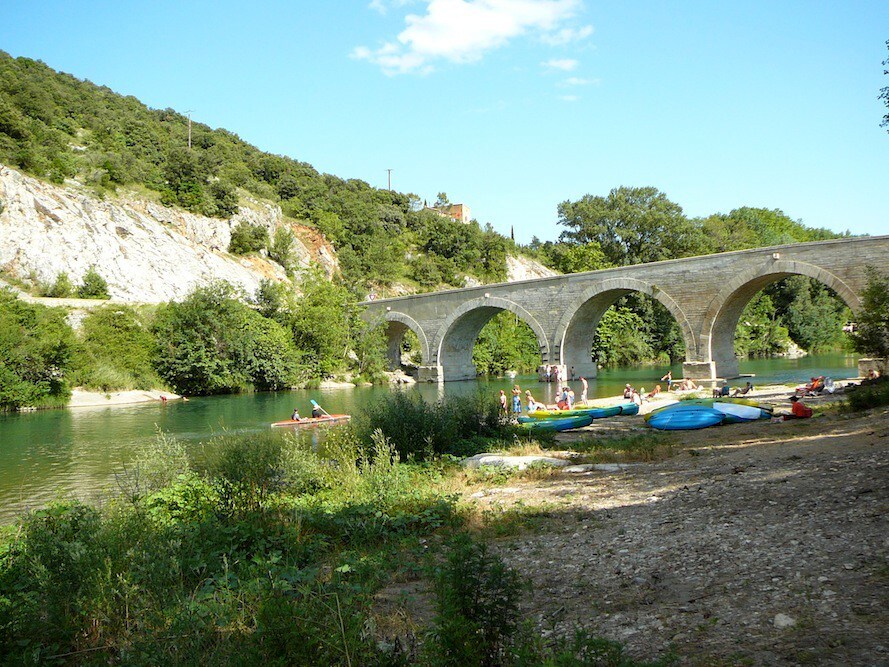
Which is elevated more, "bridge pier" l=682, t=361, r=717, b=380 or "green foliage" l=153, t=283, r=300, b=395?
"green foliage" l=153, t=283, r=300, b=395

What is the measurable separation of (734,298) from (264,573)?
26.5 meters

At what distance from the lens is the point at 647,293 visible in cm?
3059

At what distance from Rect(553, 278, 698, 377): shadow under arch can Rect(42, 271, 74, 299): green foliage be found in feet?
81.1

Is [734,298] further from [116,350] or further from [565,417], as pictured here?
[116,350]

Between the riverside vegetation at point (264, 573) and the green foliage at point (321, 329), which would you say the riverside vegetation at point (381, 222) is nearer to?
the green foliage at point (321, 329)

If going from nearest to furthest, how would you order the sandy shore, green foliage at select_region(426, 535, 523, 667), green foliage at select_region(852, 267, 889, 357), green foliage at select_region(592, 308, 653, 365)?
1. green foliage at select_region(426, 535, 523, 667)
2. green foliage at select_region(852, 267, 889, 357)
3. the sandy shore
4. green foliage at select_region(592, 308, 653, 365)

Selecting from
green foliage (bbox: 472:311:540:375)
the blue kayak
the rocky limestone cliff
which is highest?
the rocky limestone cliff

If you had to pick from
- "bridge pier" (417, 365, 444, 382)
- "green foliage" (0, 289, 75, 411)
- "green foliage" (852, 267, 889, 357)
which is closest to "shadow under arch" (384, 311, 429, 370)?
"bridge pier" (417, 365, 444, 382)

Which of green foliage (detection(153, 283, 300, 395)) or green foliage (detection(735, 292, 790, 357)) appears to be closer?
green foliage (detection(153, 283, 300, 395))

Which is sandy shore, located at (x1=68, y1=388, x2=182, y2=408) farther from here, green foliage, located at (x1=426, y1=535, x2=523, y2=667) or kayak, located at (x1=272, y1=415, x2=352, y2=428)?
green foliage, located at (x1=426, y1=535, x2=523, y2=667)

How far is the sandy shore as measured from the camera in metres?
28.8

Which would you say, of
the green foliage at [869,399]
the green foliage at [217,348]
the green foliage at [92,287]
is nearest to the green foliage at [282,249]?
the green foliage at [217,348]

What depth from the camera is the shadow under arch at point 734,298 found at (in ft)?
83.8

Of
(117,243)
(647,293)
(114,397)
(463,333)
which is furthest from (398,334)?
(114,397)
